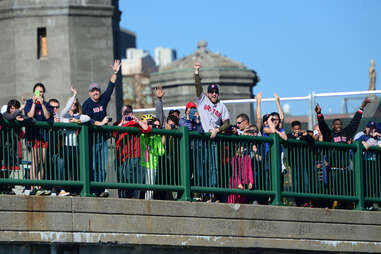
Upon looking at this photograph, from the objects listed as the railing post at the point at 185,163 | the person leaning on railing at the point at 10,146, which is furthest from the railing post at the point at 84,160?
the railing post at the point at 185,163

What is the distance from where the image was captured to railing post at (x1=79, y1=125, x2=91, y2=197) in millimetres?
15125

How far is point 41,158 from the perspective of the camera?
49.1 ft

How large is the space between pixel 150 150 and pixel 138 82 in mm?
42028

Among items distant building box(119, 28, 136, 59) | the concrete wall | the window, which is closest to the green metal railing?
the concrete wall

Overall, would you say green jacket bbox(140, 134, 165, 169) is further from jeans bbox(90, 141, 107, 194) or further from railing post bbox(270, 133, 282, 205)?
railing post bbox(270, 133, 282, 205)

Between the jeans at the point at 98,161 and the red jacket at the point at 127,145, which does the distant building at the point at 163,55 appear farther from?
the jeans at the point at 98,161

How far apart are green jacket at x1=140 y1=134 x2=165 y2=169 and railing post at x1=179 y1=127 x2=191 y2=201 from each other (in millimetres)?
345

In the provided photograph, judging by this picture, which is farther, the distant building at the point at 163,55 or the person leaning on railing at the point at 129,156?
the distant building at the point at 163,55

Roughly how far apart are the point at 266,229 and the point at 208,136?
1816mm

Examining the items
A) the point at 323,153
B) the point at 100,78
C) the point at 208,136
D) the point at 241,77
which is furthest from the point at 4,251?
the point at 241,77

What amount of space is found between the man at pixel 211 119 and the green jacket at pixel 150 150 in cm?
85

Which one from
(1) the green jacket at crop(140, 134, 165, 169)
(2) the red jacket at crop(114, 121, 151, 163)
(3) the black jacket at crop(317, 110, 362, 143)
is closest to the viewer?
(2) the red jacket at crop(114, 121, 151, 163)

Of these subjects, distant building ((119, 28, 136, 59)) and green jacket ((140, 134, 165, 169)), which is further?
distant building ((119, 28, 136, 59))

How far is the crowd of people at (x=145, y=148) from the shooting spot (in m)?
15.0
